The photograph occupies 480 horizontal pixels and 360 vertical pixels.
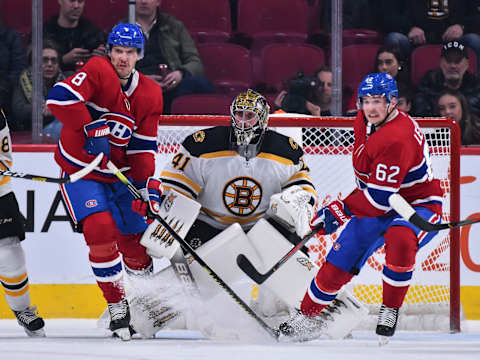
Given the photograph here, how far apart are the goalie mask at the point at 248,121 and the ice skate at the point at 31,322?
105 centimetres

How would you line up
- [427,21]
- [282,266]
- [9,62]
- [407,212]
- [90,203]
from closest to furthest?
[407,212], [90,203], [282,266], [9,62], [427,21]

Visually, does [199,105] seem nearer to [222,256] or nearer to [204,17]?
[204,17]

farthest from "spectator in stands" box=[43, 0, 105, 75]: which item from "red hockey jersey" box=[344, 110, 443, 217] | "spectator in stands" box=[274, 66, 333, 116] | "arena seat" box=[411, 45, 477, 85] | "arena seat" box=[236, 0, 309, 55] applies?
"red hockey jersey" box=[344, 110, 443, 217]

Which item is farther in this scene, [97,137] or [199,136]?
[199,136]

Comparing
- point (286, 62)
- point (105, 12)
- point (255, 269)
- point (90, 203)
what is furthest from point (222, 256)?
point (105, 12)

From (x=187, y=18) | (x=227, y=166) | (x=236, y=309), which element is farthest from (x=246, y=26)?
(x=236, y=309)

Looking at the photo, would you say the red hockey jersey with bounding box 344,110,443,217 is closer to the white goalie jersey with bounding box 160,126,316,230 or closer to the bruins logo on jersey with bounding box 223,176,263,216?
the white goalie jersey with bounding box 160,126,316,230

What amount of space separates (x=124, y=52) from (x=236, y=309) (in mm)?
1094

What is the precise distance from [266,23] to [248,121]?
5.83ft

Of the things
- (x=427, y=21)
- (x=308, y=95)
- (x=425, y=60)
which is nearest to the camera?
(x=308, y=95)

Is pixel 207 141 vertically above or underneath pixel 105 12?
underneath

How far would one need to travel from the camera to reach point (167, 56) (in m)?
4.64

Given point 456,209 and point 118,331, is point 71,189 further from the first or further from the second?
point 456,209

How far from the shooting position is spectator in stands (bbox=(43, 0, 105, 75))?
4441 mm
